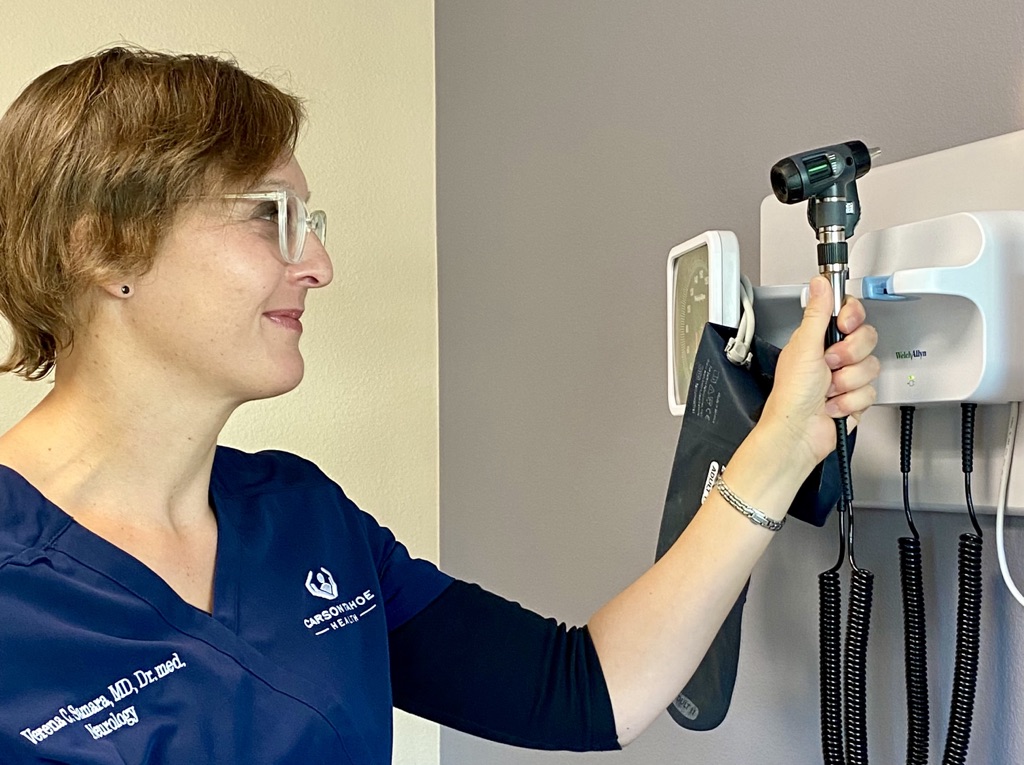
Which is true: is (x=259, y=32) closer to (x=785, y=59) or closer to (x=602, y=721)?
(x=785, y=59)

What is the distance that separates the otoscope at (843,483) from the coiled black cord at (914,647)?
31 millimetres

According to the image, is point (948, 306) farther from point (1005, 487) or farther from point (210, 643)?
point (210, 643)

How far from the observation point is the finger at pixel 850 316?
84 cm

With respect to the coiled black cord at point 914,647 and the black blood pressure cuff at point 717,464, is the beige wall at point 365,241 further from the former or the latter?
the coiled black cord at point 914,647

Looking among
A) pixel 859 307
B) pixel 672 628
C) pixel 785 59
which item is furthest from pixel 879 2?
pixel 672 628

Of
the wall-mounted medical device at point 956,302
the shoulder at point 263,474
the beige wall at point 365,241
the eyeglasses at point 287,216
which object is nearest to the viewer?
the wall-mounted medical device at point 956,302

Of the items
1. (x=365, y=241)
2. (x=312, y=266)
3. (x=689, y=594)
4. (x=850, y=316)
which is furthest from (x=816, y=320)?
(x=365, y=241)

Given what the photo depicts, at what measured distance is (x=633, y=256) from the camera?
4.32ft

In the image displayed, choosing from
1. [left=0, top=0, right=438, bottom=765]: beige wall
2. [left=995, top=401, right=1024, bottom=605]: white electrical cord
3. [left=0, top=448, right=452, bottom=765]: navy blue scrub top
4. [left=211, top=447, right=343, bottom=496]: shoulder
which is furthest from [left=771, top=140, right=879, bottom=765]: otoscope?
[left=0, top=0, right=438, bottom=765]: beige wall

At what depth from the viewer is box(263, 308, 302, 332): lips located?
1015mm

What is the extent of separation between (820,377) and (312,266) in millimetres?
471

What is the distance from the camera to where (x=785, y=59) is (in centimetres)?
108

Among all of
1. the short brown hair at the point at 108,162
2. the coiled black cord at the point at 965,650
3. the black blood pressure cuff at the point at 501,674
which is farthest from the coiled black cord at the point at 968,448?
the short brown hair at the point at 108,162

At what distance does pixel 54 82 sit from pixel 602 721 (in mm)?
764
